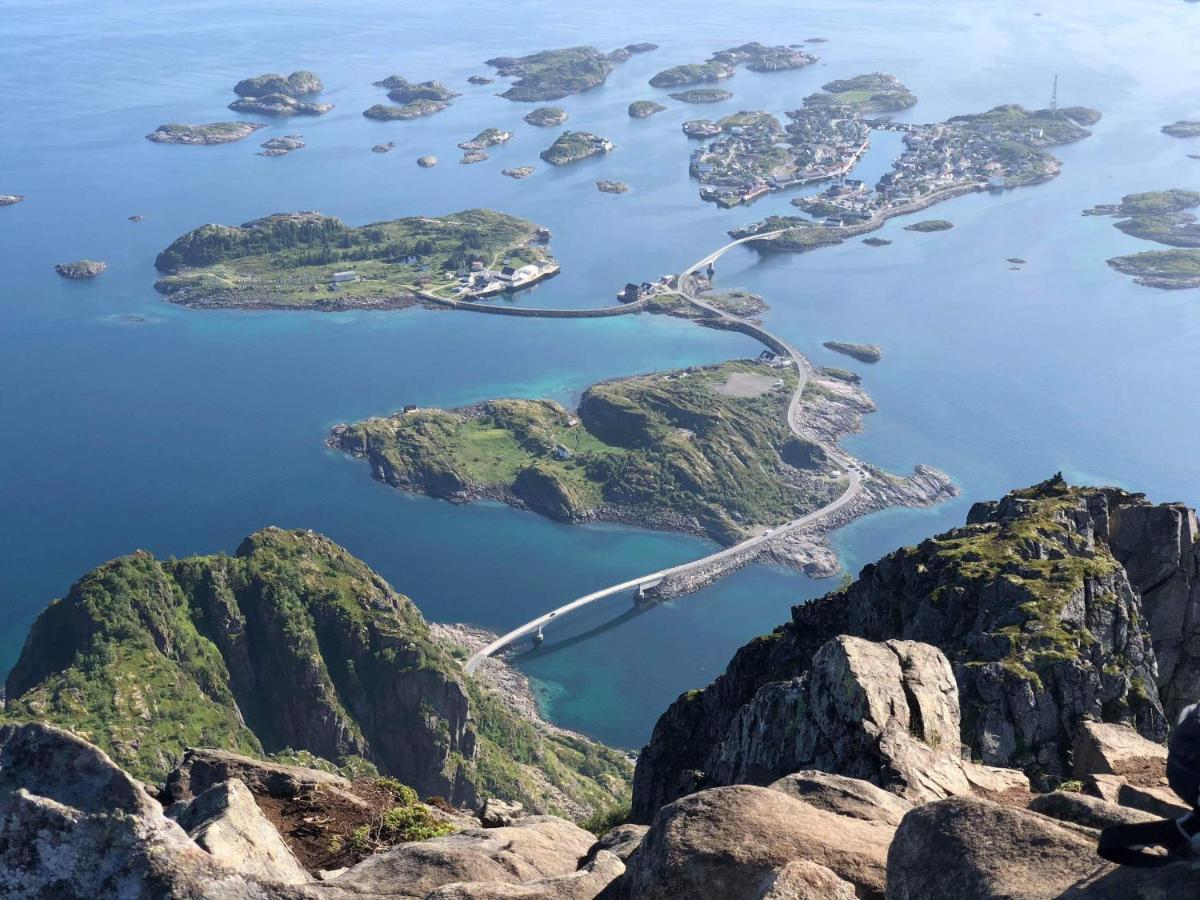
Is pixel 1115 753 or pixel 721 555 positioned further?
pixel 721 555

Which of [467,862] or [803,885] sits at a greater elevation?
[803,885]

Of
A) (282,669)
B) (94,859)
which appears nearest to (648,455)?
(282,669)

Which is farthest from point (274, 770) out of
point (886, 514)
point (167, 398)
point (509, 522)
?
point (167, 398)

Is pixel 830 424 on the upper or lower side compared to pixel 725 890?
lower

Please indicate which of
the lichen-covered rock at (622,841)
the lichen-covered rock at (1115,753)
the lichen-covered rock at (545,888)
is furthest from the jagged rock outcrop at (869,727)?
the lichen-covered rock at (545,888)

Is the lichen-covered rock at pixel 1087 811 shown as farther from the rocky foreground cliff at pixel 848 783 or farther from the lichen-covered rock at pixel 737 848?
the lichen-covered rock at pixel 737 848

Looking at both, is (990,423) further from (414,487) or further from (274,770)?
(274,770)

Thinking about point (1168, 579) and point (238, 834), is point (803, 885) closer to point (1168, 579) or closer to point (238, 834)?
point (238, 834)
